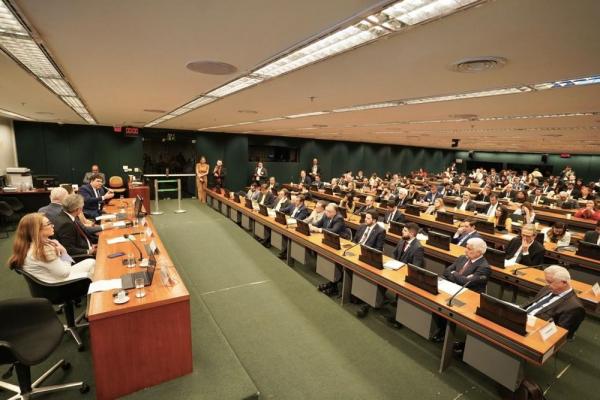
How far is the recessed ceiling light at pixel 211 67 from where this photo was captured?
8.98ft

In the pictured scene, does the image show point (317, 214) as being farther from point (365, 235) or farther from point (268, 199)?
point (268, 199)

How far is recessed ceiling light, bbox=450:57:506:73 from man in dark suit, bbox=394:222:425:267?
2480 millimetres

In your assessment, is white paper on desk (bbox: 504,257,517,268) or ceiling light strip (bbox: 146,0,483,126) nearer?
ceiling light strip (bbox: 146,0,483,126)

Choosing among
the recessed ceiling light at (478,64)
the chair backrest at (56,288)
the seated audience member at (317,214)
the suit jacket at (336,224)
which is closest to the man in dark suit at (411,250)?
the suit jacket at (336,224)

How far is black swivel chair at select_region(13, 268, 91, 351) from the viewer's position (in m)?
2.96

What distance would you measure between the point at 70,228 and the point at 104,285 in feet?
5.76

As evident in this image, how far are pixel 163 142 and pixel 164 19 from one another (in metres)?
13.9

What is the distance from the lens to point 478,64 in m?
2.50

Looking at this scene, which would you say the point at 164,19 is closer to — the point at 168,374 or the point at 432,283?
the point at 168,374

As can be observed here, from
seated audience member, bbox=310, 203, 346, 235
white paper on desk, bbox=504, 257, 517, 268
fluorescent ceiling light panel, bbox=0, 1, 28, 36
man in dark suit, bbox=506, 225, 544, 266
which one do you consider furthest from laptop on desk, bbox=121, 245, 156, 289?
man in dark suit, bbox=506, 225, 544, 266

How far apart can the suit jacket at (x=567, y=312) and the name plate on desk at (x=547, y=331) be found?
411mm

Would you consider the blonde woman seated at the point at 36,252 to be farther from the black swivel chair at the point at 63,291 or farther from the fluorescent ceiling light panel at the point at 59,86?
the fluorescent ceiling light panel at the point at 59,86

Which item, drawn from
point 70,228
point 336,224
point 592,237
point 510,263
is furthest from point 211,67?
point 592,237

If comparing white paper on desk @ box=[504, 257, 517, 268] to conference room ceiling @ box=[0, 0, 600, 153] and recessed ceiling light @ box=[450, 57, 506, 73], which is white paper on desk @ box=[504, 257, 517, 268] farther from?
recessed ceiling light @ box=[450, 57, 506, 73]
